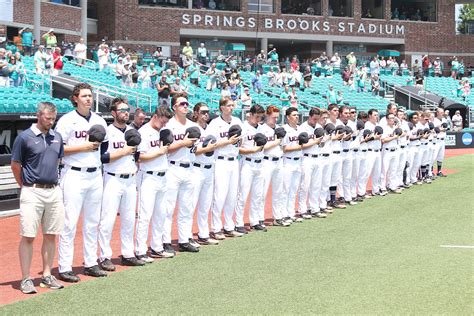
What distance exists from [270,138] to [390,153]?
5842 millimetres

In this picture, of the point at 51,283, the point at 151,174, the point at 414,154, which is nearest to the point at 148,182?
the point at 151,174

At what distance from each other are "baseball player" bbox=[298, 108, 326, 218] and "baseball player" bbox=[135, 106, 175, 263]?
406cm

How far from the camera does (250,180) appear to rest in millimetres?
11234

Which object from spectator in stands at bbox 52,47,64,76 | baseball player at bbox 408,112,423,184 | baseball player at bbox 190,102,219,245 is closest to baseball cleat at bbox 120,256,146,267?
baseball player at bbox 190,102,219,245

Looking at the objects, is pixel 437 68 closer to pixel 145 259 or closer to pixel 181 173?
pixel 181 173

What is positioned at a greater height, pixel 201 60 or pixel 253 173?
pixel 201 60

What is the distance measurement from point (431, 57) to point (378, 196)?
110ft

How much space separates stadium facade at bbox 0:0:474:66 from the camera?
128ft

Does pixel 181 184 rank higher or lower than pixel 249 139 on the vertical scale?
lower

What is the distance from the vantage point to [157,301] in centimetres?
680

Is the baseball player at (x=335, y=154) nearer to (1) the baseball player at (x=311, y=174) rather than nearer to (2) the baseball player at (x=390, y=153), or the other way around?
(1) the baseball player at (x=311, y=174)

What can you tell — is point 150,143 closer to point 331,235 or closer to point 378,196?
point 331,235

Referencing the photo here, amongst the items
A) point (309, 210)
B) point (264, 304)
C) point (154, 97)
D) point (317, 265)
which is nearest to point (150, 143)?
point (317, 265)

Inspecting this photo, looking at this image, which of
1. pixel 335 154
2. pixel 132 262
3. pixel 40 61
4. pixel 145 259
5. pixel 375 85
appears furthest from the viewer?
pixel 375 85
